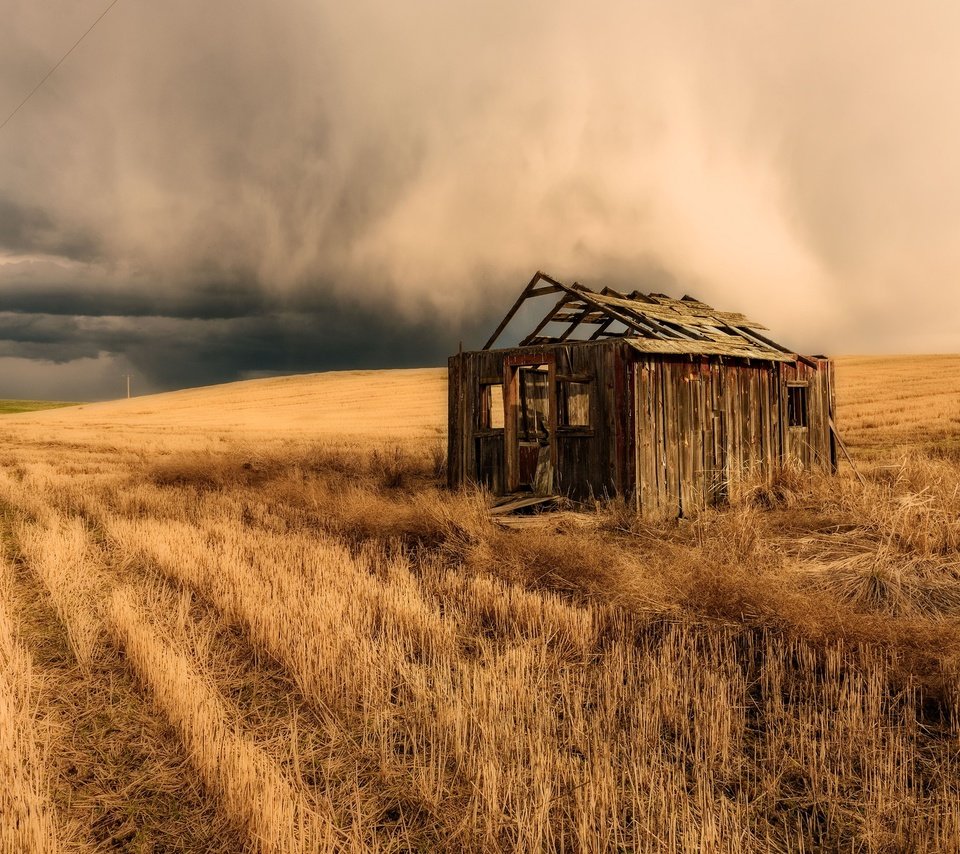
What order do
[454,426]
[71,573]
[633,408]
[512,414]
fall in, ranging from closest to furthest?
1. [71,573]
2. [633,408]
3. [512,414]
4. [454,426]

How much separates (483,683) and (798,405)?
13.2m

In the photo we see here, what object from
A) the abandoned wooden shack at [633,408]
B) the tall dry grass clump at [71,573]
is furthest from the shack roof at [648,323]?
the tall dry grass clump at [71,573]

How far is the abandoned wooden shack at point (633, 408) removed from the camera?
1137 cm

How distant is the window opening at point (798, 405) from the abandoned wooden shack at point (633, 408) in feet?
0.08

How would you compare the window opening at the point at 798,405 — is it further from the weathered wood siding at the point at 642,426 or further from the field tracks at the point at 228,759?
the field tracks at the point at 228,759

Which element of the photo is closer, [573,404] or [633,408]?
[633,408]

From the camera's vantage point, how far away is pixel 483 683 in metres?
4.59

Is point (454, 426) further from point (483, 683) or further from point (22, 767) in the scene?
point (22, 767)

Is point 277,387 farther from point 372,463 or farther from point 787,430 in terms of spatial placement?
point 787,430

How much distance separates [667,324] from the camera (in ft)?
44.0

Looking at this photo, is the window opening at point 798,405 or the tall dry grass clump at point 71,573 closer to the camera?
the tall dry grass clump at point 71,573

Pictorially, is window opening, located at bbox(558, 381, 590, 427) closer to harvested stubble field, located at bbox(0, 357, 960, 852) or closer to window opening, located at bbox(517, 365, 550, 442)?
window opening, located at bbox(517, 365, 550, 442)

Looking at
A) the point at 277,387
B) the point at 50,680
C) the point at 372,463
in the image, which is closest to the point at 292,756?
the point at 50,680

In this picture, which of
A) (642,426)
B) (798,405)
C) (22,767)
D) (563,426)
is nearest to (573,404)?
(563,426)
